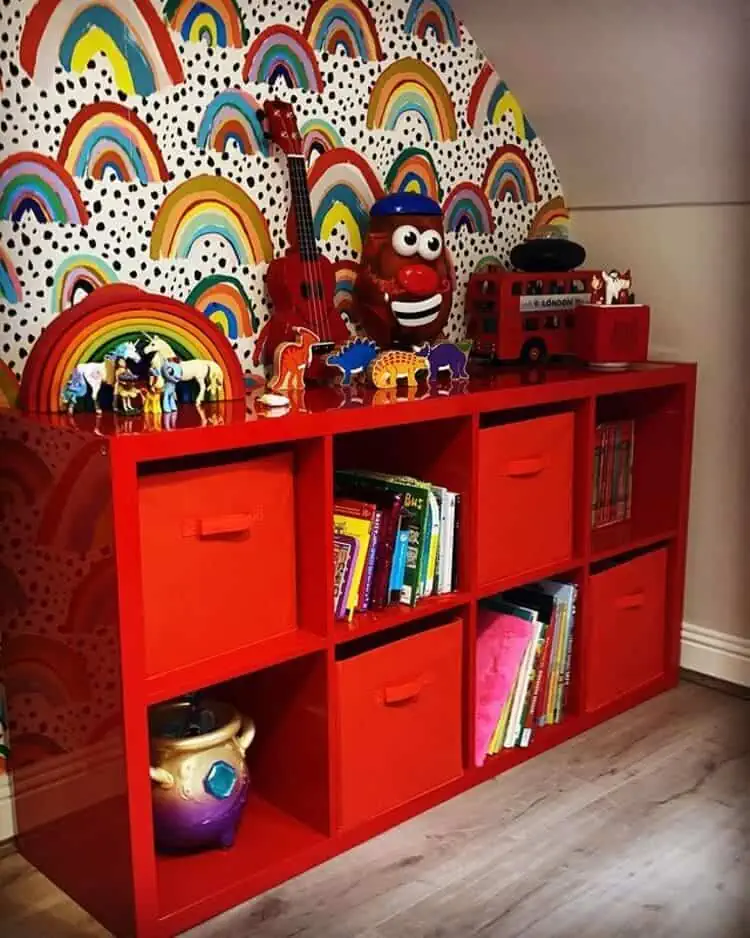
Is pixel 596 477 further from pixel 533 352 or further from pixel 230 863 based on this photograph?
pixel 230 863

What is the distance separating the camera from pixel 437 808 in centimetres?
187

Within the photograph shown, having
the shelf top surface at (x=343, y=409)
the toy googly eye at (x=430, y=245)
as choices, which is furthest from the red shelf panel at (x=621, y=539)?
the toy googly eye at (x=430, y=245)

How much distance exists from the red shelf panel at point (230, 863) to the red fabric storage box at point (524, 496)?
54cm

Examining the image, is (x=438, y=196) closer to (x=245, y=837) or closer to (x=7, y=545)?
(x=7, y=545)

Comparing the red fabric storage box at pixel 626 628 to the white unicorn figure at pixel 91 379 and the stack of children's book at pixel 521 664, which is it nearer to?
the stack of children's book at pixel 521 664

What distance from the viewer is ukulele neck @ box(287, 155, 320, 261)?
1936mm

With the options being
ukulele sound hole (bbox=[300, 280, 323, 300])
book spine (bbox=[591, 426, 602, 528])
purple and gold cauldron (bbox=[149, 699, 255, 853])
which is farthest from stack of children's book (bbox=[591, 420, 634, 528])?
purple and gold cauldron (bbox=[149, 699, 255, 853])

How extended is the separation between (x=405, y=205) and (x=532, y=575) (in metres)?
0.76

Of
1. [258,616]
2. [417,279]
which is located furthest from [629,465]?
[258,616]

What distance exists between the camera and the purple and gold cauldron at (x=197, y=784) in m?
1.61

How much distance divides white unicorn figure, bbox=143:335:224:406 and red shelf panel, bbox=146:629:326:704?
40 cm

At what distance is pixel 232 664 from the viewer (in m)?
1.56

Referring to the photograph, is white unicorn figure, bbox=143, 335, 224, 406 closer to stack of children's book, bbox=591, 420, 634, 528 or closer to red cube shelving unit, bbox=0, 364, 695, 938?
red cube shelving unit, bbox=0, 364, 695, 938

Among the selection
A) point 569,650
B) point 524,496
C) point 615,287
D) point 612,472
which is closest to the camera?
point 524,496
